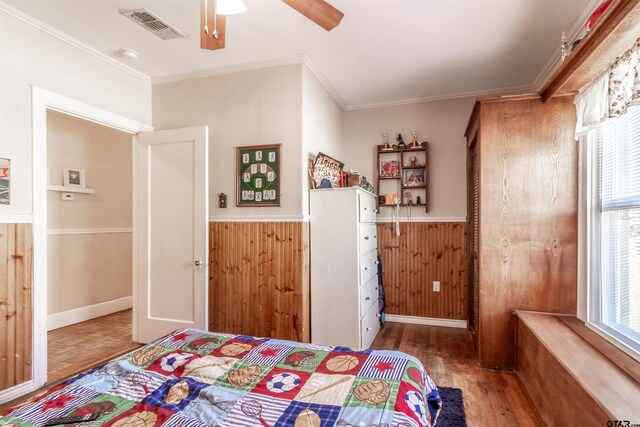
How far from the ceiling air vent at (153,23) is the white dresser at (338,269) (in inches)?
64.6

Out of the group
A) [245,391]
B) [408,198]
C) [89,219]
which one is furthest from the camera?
[89,219]

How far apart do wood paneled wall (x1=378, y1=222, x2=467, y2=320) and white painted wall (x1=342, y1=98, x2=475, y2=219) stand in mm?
197

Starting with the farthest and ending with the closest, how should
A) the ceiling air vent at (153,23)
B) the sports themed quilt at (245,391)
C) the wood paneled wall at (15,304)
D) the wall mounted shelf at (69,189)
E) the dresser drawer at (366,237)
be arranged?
the wall mounted shelf at (69,189), the dresser drawer at (366,237), the ceiling air vent at (153,23), the wood paneled wall at (15,304), the sports themed quilt at (245,391)

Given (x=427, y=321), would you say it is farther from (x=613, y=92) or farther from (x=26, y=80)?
(x=26, y=80)

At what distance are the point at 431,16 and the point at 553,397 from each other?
248 centimetres

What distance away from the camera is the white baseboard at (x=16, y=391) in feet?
7.12

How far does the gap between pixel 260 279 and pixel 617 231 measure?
2.55 metres

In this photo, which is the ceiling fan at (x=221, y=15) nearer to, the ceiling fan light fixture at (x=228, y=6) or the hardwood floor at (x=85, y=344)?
the ceiling fan light fixture at (x=228, y=6)

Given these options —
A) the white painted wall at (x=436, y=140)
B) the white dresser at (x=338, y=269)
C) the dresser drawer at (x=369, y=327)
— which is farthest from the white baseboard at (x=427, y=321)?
the white painted wall at (x=436, y=140)

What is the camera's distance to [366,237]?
3.26 metres

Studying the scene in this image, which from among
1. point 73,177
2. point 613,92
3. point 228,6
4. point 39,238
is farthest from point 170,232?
point 613,92

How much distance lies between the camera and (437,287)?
3887 mm

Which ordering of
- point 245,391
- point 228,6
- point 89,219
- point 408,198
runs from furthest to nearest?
1. point 89,219
2. point 408,198
3. point 228,6
4. point 245,391

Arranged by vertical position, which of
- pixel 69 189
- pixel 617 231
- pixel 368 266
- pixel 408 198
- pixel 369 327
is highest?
pixel 69 189
